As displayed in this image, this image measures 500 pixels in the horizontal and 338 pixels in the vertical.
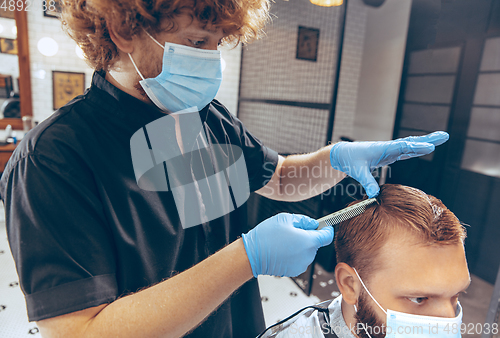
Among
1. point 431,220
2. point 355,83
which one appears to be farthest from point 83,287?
point 355,83

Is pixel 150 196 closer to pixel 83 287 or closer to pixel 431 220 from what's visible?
pixel 83 287

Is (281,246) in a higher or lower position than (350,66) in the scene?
lower

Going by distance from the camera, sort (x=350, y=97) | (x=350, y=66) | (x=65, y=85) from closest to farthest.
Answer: (x=65, y=85) < (x=350, y=66) < (x=350, y=97)

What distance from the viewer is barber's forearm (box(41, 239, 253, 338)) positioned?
69 centimetres

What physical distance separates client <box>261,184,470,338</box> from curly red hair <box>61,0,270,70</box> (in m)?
0.82

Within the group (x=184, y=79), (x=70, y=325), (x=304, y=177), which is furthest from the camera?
(x=304, y=177)

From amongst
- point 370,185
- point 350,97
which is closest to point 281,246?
point 370,185

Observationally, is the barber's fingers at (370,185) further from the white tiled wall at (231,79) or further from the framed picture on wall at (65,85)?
the framed picture on wall at (65,85)

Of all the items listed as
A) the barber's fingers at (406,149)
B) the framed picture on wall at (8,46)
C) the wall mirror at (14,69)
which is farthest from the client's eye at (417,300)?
the framed picture on wall at (8,46)

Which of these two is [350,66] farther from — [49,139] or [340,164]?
[49,139]

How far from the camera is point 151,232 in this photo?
36.5 inches

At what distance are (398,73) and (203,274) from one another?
4625 mm

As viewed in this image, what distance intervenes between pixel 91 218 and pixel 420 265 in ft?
3.23

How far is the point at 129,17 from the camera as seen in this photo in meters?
0.86
